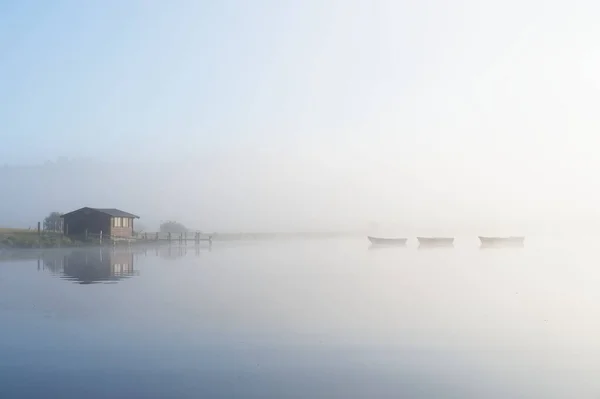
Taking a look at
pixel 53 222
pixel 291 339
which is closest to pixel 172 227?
pixel 53 222

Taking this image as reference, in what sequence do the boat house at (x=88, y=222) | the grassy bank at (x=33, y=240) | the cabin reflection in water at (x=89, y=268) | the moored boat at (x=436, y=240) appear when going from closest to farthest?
the cabin reflection in water at (x=89, y=268) → the grassy bank at (x=33, y=240) → the boat house at (x=88, y=222) → the moored boat at (x=436, y=240)

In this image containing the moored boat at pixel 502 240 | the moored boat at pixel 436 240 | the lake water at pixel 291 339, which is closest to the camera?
the lake water at pixel 291 339

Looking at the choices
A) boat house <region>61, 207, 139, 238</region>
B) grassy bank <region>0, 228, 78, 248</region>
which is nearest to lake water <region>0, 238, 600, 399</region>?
grassy bank <region>0, 228, 78, 248</region>

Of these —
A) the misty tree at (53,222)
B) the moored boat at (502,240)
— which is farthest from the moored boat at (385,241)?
the misty tree at (53,222)

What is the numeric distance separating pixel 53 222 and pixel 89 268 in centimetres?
4470

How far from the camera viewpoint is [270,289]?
1158 inches

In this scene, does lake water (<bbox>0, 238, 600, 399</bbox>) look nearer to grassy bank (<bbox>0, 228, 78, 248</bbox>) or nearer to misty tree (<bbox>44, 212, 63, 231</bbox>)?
grassy bank (<bbox>0, 228, 78, 248</bbox>)

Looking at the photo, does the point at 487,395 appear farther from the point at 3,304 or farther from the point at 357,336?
the point at 3,304

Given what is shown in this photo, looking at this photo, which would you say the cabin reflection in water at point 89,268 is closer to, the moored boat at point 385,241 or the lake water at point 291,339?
the lake water at point 291,339

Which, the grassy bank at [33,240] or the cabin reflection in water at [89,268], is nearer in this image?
the cabin reflection in water at [89,268]

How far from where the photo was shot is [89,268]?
127 feet

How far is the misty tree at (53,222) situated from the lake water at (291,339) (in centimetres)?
4386

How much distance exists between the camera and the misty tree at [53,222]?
73075 mm

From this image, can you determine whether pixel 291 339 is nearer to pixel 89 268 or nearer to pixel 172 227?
pixel 89 268
